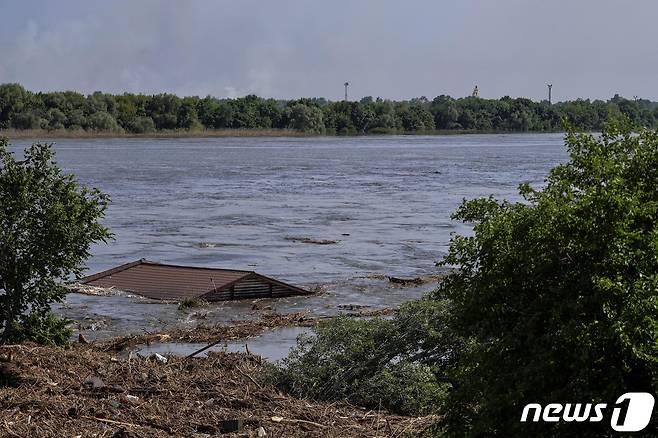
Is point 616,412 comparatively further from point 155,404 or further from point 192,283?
point 192,283

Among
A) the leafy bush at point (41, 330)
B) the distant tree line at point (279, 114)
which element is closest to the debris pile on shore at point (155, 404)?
the leafy bush at point (41, 330)

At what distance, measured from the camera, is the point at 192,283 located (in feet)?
64.5

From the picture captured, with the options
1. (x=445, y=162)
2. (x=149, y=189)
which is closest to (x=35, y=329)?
(x=149, y=189)

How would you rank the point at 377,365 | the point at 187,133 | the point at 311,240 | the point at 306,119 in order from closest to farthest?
the point at 377,365, the point at 311,240, the point at 187,133, the point at 306,119

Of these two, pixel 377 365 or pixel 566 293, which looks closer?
pixel 566 293

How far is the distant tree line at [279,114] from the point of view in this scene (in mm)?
134125

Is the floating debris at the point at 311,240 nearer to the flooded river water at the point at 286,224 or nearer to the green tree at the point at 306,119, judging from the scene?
the flooded river water at the point at 286,224

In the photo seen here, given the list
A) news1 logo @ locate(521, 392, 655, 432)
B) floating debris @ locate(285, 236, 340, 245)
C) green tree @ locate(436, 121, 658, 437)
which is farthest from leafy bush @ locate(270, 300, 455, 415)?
floating debris @ locate(285, 236, 340, 245)

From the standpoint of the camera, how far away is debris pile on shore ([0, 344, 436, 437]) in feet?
29.6

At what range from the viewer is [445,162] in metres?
79.2

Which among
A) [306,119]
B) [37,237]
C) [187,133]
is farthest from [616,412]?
[306,119]

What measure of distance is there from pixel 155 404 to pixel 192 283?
9.88m

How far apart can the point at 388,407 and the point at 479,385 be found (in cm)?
402

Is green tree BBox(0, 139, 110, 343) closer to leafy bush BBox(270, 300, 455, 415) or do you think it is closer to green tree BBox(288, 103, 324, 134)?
leafy bush BBox(270, 300, 455, 415)
